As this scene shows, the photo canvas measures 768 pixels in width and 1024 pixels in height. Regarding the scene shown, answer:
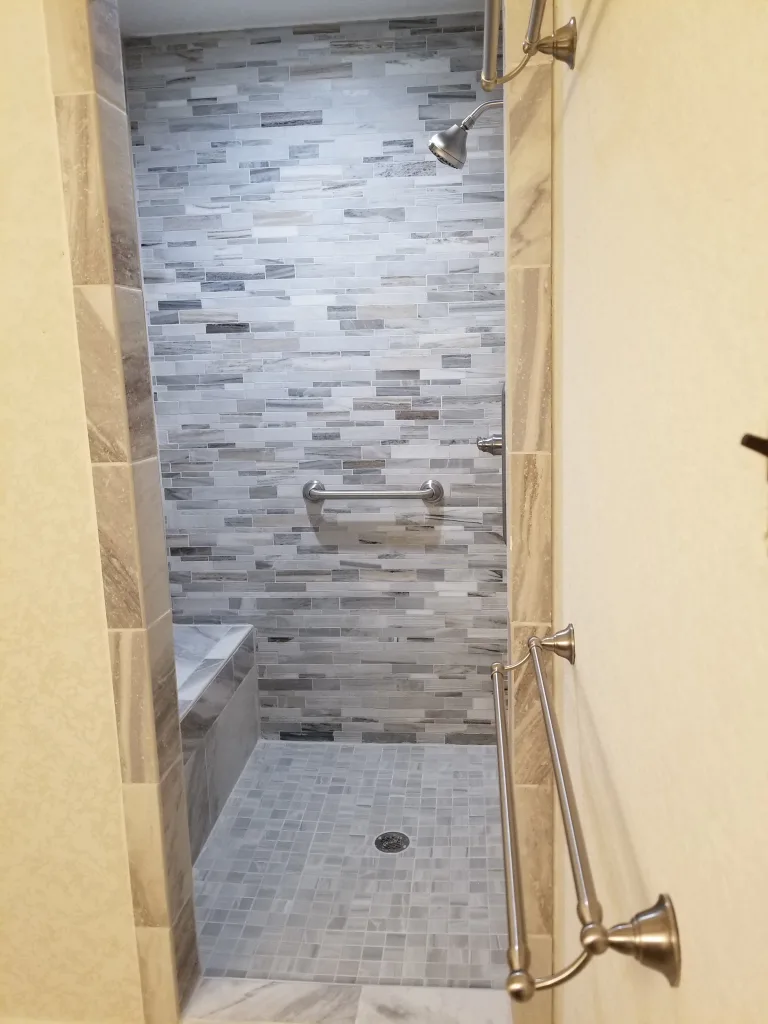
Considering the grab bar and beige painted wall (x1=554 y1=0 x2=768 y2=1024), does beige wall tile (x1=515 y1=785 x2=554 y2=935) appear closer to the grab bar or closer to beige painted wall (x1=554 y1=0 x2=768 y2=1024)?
beige painted wall (x1=554 y1=0 x2=768 y2=1024)

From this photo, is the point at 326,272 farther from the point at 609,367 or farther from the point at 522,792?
the point at 609,367

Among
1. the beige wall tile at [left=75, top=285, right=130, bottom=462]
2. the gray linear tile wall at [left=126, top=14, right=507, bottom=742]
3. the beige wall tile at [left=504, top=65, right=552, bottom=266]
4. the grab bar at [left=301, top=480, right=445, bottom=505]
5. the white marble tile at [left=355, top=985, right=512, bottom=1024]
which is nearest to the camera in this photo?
the beige wall tile at [left=504, top=65, right=552, bottom=266]

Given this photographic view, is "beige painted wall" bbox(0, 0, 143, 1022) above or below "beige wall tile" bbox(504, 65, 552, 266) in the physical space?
below

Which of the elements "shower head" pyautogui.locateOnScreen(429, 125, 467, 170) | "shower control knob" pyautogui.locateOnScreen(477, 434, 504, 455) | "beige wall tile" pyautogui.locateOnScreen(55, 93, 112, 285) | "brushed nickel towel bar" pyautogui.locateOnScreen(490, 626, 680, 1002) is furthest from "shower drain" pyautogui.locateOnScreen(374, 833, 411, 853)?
"shower head" pyautogui.locateOnScreen(429, 125, 467, 170)

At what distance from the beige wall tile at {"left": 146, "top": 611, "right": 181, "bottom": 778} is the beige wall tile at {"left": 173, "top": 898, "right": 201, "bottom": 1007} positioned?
335mm

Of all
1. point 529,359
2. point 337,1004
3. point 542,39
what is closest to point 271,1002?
point 337,1004

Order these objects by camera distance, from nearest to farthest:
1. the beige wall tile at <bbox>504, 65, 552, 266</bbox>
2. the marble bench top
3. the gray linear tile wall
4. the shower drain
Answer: the beige wall tile at <bbox>504, 65, 552, 266</bbox> < the shower drain < the marble bench top < the gray linear tile wall

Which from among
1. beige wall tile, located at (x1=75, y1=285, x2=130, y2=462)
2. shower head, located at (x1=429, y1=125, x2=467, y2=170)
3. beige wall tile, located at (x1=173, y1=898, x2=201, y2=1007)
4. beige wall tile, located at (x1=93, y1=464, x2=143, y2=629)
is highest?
shower head, located at (x1=429, y1=125, x2=467, y2=170)

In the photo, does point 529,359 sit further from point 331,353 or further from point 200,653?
point 200,653

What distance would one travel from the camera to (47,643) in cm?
151

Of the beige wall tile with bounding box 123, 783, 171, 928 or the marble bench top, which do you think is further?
the marble bench top

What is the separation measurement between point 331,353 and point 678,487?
2.17 metres

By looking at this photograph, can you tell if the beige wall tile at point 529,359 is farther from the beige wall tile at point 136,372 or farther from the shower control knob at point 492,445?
the shower control knob at point 492,445

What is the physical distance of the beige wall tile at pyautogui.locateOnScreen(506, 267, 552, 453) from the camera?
4.35 ft
